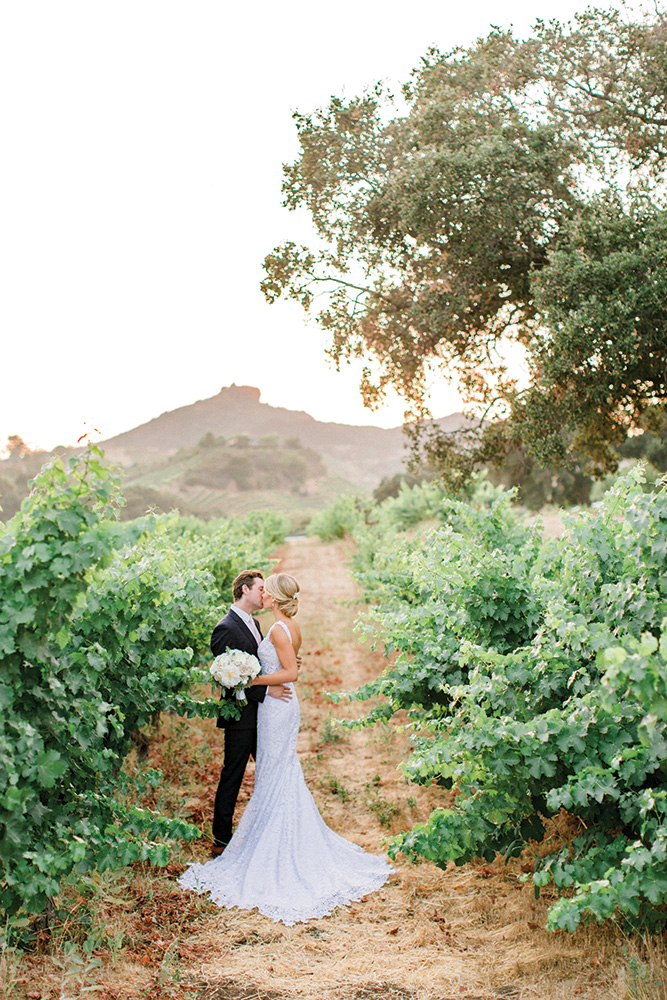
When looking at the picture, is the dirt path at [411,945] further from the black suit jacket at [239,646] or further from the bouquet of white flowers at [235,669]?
the bouquet of white flowers at [235,669]

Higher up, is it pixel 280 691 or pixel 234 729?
pixel 280 691

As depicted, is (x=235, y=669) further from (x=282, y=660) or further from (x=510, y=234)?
(x=510, y=234)

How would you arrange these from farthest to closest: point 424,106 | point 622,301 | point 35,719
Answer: point 424,106 → point 622,301 → point 35,719

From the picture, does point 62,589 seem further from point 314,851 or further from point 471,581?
point 314,851

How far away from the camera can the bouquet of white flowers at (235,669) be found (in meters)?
5.57

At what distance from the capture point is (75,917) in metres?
4.55

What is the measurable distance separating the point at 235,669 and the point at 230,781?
1041 mm

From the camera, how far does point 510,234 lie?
603 inches

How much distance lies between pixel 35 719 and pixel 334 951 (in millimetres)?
2295

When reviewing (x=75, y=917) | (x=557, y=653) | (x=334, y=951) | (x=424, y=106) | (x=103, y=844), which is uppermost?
(x=424, y=106)

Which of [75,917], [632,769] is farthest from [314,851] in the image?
[632,769]

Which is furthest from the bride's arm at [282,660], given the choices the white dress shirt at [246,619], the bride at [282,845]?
the white dress shirt at [246,619]

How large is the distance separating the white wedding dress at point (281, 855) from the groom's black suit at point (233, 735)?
9cm

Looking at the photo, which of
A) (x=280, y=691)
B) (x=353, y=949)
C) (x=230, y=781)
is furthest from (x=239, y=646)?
(x=353, y=949)
